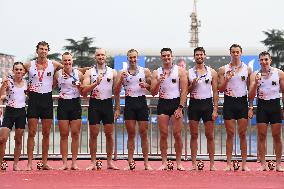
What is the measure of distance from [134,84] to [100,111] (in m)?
0.70

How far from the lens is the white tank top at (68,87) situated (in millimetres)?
8703

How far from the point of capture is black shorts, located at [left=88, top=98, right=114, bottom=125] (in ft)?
28.8

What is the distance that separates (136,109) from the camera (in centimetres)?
883

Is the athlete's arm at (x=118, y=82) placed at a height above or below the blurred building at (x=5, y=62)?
below

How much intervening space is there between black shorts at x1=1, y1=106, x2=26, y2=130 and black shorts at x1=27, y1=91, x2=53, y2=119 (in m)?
0.11

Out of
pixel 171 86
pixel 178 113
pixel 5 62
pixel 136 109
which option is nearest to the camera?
pixel 178 113

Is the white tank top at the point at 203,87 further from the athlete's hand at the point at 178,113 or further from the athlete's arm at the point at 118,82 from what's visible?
the athlete's arm at the point at 118,82

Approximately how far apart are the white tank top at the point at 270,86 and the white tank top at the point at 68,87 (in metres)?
2.93

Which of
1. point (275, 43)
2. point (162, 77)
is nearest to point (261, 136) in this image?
point (162, 77)

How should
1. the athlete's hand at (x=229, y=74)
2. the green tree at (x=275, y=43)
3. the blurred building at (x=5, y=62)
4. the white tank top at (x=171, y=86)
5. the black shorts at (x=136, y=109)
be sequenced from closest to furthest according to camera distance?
the athlete's hand at (x=229, y=74), the white tank top at (x=171, y=86), the black shorts at (x=136, y=109), the green tree at (x=275, y=43), the blurred building at (x=5, y=62)

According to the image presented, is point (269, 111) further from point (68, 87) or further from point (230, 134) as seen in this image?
point (68, 87)

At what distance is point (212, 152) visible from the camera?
29.1ft

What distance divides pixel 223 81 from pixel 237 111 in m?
0.53

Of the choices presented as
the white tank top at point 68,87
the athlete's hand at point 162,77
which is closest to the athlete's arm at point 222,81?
the athlete's hand at point 162,77
